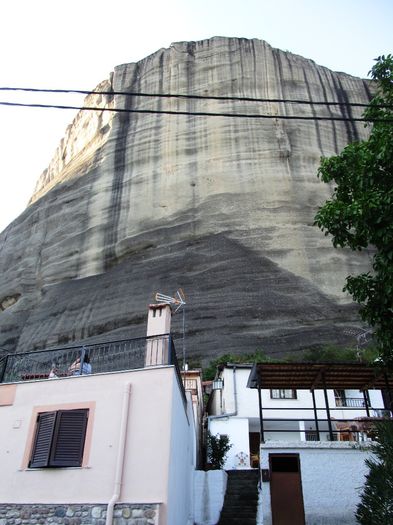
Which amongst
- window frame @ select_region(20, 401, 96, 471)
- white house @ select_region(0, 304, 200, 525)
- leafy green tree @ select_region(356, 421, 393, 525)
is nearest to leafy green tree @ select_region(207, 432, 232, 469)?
white house @ select_region(0, 304, 200, 525)

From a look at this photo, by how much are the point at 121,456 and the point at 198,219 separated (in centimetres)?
3313

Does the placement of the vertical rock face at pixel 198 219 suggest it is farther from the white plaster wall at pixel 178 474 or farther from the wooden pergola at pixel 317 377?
the white plaster wall at pixel 178 474

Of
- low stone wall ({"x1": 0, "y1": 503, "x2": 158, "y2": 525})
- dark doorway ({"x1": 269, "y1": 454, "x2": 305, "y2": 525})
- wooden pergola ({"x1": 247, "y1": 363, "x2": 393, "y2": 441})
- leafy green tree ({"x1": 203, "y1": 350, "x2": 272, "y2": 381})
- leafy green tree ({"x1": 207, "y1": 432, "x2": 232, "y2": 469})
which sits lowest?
low stone wall ({"x1": 0, "y1": 503, "x2": 158, "y2": 525})

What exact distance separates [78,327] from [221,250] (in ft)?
38.5

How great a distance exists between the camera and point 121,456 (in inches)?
349

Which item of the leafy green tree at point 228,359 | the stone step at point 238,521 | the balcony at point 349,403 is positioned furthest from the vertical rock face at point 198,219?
the stone step at point 238,521

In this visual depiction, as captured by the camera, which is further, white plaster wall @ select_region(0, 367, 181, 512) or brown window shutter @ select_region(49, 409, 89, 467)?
brown window shutter @ select_region(49, 409, 89, 467)

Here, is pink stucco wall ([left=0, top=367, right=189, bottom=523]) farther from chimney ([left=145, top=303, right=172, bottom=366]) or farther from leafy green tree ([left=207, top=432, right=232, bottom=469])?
leafy green tree ([left=207, top=432, right=232, bottom=469])

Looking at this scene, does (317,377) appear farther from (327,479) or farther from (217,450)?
(217,450)

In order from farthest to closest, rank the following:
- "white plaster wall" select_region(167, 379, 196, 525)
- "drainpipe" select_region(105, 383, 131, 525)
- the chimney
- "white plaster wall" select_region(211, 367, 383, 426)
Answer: "white plaster wall" select_region(211, 367, 383, 426) → the chimney → "white plaster wall" select_region(167, 379, 196, 525) → "drainpipe" select_region(105, 383, 131, 525)

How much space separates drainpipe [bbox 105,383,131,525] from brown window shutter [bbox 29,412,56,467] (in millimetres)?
1446

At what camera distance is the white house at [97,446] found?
8.62 metres

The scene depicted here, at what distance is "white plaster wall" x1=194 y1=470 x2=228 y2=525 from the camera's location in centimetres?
1298

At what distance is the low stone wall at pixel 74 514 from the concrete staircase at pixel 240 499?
498 cm
